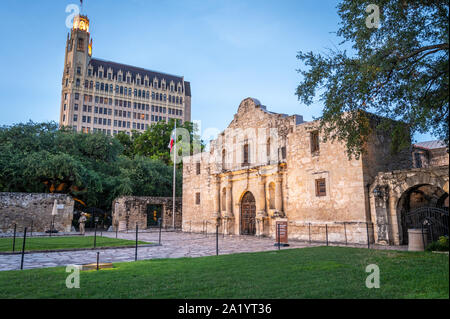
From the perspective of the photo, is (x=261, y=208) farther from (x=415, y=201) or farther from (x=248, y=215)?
(x=415, y=201)

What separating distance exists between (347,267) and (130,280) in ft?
15.3

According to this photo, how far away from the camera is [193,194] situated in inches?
1150

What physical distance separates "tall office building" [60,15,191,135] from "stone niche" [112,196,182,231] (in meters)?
42.3

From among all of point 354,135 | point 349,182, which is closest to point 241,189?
point 349,182

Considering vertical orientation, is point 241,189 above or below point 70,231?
above

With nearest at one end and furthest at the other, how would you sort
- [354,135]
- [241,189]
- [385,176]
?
[354,135], [385,176], [241,189]

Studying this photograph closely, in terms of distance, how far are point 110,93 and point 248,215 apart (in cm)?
7037

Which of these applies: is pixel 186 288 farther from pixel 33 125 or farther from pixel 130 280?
pixel 33 125

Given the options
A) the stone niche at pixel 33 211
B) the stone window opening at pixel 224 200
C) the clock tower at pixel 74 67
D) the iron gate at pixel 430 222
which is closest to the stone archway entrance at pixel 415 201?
the iron gate at pixel 430 222

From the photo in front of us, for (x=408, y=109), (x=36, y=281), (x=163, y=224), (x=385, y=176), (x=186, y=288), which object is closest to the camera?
(x=186, y=288)

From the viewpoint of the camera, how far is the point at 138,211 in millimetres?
29766

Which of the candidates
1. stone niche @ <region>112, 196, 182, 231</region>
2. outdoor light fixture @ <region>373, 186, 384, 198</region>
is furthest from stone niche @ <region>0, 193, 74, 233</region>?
outdoor light fixture @ <region>373, 186, 384, 198</region>

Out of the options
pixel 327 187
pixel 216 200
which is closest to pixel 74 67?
pixel 216 200

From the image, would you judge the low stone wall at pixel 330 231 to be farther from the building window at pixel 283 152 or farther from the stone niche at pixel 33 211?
the stone niche at pixel 33 211
